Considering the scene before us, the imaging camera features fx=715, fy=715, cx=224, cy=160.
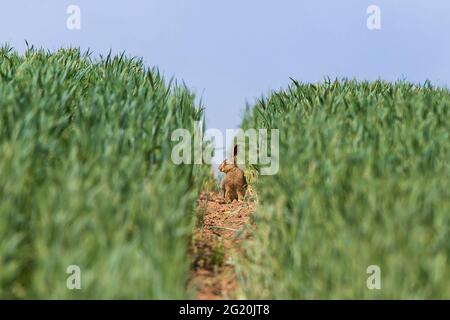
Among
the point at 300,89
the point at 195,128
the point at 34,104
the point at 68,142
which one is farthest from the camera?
the point at 300,89

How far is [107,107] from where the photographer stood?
618 centimetres

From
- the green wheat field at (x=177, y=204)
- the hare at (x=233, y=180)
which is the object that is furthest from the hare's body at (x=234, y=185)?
the green wheat field at (x=177, y=204)

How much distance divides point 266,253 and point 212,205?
3.44 m

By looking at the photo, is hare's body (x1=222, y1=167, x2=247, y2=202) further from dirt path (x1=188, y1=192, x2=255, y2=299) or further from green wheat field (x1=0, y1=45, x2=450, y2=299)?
green wheat field (x1=0, y1=45, x2=450, y2=299)

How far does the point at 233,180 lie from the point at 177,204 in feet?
12.0

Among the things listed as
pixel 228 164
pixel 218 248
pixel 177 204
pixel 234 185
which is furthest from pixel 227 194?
pixel 177 204

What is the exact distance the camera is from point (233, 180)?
327 inches

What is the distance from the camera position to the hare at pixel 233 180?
827 centimetres

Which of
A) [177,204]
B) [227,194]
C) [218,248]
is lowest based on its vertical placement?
[218,248]

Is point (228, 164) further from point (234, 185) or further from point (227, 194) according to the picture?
point (227, 194)

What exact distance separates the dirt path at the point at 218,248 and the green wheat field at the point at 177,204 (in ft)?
0.59

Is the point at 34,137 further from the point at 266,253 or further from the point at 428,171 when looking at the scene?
the point at 428,171

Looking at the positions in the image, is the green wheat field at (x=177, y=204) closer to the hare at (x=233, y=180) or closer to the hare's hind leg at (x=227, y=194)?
the hare at (x=233, y=180)
